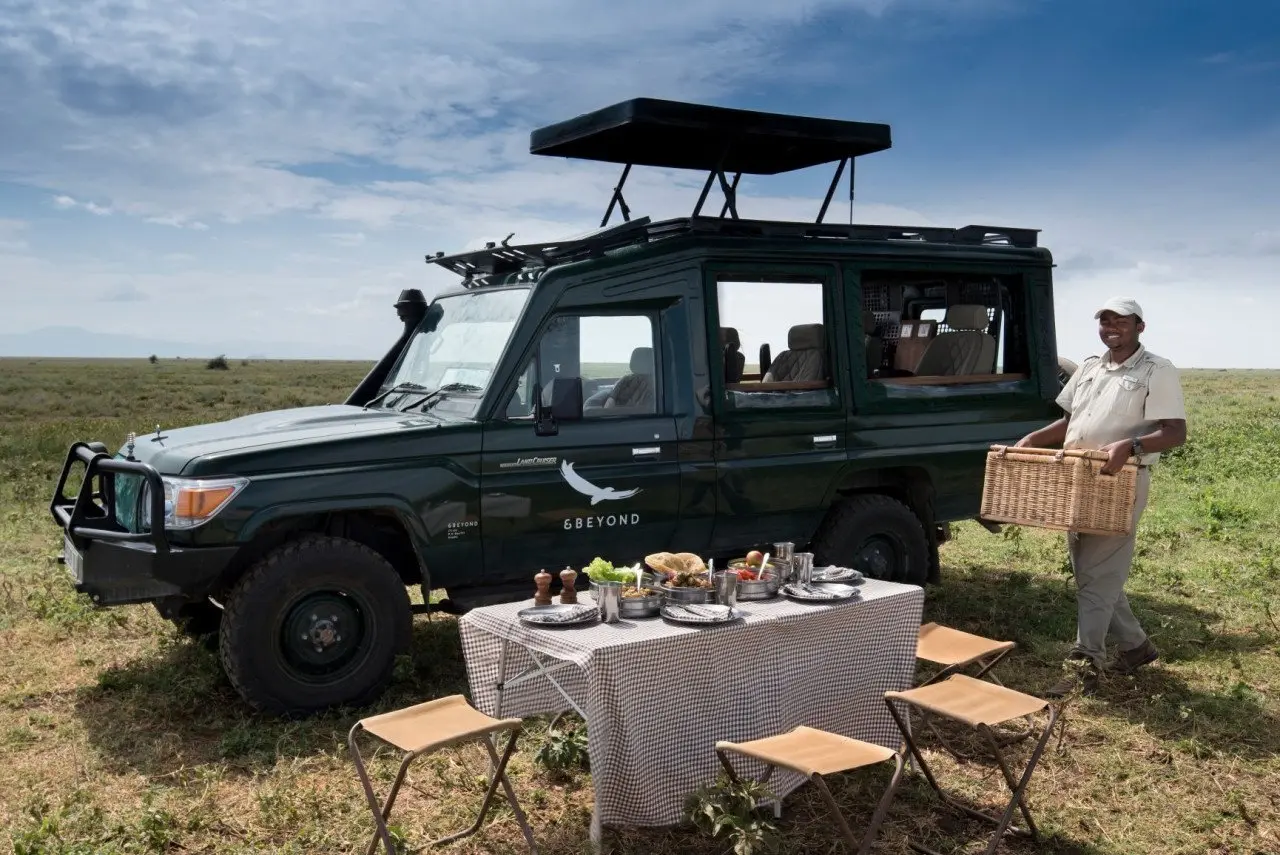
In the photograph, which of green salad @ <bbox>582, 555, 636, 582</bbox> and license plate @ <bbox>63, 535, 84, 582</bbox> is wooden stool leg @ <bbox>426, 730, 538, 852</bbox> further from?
license plate @ <bbox>63, 535, 84, 582</bbox>

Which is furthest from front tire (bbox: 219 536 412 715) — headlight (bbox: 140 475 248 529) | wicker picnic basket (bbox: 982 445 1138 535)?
wicker picnic basket (bbox: 982 445 1138 535)

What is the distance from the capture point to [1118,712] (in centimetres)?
590

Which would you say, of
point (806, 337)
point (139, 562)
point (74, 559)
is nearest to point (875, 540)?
point (806, 337)

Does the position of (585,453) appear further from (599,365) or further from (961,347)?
(961,347)

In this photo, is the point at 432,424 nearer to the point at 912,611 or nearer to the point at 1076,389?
the point at 912,611

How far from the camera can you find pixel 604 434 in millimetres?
6207

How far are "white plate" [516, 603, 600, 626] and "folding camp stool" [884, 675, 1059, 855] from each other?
1216 millimetres

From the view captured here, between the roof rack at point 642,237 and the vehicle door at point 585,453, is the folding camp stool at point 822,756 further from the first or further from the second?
the roof rack at point 642,237

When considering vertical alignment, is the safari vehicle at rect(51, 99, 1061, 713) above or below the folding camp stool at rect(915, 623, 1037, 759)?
above

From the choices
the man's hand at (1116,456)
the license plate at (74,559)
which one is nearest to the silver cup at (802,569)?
the man's hand at (1116,456)

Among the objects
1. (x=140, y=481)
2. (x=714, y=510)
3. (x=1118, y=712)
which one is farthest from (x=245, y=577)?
(x=1118, y=712)

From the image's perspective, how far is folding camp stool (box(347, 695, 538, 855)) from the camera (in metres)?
3.88

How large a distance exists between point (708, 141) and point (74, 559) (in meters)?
4.46

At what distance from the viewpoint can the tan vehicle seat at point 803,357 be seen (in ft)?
23.6
